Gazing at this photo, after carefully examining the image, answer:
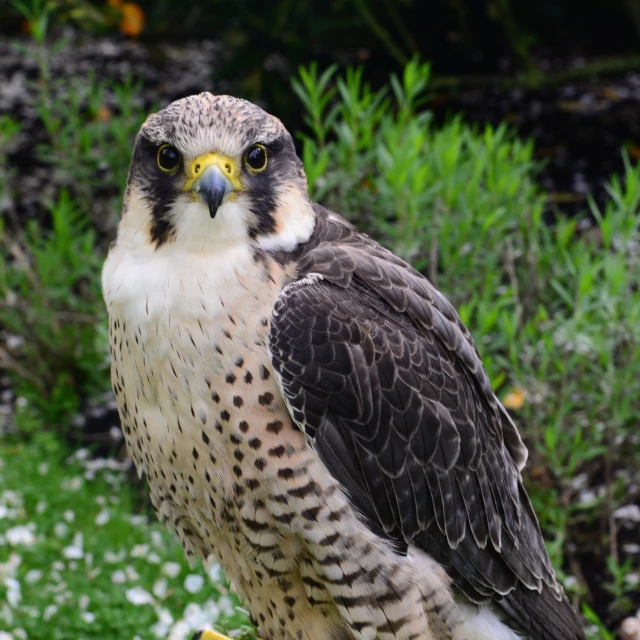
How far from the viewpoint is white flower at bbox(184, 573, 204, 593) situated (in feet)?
13.1

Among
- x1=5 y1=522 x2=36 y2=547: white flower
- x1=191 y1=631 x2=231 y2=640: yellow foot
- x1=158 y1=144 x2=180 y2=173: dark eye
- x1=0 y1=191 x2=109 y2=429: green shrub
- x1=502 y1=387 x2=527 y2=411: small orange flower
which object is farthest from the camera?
x1=0 y1=191 x2=109 y2=429: green shrub

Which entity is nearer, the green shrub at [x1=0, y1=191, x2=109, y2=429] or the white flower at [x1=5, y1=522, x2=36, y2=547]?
the white flower at [x1=5, y1=522, x2=36, y2=547]

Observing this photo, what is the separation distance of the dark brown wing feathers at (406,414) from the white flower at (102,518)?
2220 millimetres

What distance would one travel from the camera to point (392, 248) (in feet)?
13.8

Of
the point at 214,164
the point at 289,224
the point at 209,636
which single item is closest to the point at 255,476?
the point at 289,224

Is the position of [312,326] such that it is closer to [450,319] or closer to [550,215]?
[450,319]

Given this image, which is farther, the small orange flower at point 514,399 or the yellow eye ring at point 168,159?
the small orange flower at point 514,399

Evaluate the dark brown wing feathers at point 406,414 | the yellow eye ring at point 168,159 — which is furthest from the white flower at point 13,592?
the yellow eye ring at point 168,159

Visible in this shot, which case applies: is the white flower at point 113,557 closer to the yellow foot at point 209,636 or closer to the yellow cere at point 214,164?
the yellow foot at point 209,636

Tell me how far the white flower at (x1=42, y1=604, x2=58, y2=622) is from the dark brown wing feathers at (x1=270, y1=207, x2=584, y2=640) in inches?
71.6

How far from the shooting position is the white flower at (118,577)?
3992 millimetres

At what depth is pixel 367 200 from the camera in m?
4.30

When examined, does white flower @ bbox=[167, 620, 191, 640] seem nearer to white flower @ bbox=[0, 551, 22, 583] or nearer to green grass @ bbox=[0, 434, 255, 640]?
green grass @ bbox=[0, 434, 255, 640]

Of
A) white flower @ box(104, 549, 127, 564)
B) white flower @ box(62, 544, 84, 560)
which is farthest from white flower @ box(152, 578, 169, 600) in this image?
white flower @ box(62, 544, 84, 560)
